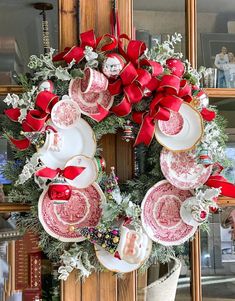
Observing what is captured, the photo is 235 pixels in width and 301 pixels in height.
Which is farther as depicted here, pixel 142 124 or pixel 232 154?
pixel 232 154

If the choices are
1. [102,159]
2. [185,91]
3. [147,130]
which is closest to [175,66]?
[185,91]

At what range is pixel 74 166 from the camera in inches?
47.6

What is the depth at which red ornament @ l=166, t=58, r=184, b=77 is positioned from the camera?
1.23m

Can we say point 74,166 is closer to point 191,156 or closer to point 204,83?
point 191,156

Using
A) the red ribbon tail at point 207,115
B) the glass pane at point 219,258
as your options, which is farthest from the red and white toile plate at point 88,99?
the glass pane at point 219,258

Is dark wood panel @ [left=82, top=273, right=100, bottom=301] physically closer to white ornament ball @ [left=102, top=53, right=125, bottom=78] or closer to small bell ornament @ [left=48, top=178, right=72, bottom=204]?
small bell ornament @ [left=48, top=178, right=72, bottom=204]

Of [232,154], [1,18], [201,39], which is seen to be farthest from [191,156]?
[1,18]

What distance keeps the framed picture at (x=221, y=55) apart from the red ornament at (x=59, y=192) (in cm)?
51

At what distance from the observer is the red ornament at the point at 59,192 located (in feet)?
3.84

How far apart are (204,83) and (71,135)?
1.30ft

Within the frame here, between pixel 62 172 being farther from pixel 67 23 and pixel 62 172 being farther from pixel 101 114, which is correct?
pixel 67 23

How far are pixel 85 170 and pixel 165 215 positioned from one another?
222 millimetres

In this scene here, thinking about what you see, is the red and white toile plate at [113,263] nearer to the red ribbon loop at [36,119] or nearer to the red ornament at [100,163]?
the red ornament at [100,163]

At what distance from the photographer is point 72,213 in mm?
1242
